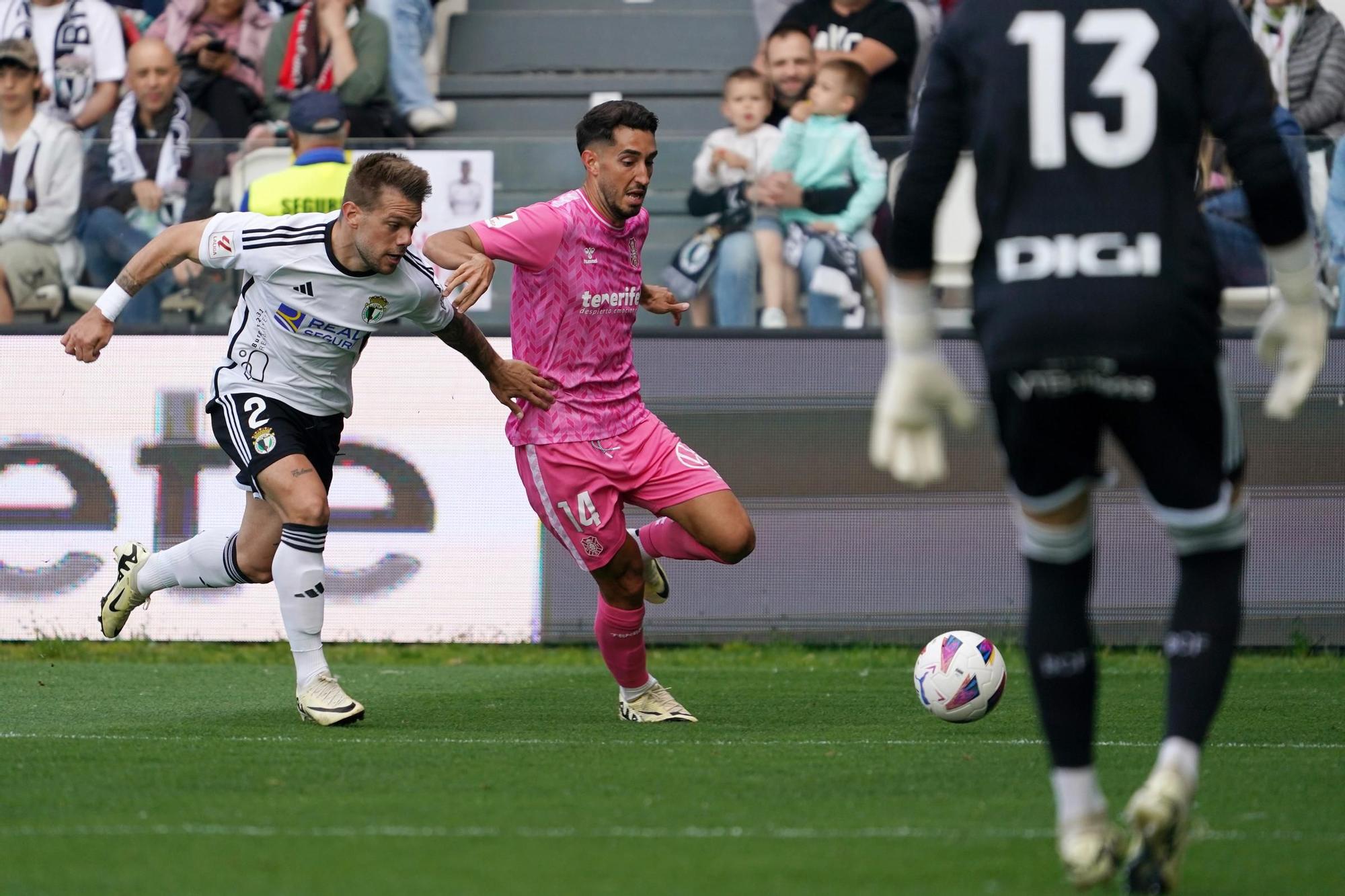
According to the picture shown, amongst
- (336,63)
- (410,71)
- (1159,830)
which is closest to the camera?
(1159,830)

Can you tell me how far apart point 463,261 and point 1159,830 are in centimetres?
374

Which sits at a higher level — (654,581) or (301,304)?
(301,304)

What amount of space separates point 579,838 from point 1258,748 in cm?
286

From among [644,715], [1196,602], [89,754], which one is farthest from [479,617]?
[1196,602]

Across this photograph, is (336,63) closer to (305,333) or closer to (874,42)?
(874,42)

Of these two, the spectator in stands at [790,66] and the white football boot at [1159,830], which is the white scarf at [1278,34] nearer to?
the spectator in stands at [790,66]

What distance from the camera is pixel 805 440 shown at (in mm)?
10008

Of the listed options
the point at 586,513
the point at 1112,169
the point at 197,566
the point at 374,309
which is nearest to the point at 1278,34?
the point at 586,513

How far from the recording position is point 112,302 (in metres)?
6.95

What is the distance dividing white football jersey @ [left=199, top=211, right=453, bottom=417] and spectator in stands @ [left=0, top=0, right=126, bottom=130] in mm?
6454

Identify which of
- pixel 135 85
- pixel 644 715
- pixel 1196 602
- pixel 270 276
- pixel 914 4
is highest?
pixel 914 4

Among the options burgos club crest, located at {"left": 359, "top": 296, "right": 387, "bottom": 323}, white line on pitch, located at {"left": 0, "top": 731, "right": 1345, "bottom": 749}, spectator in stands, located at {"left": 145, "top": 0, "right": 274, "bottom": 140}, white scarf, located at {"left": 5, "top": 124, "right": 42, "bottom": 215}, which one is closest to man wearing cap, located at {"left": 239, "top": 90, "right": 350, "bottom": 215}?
white scarf, located at {"left": 5, "top": 124, "right": 42, "bottom": 215}

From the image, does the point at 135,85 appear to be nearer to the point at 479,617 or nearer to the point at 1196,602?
the point at 479,617

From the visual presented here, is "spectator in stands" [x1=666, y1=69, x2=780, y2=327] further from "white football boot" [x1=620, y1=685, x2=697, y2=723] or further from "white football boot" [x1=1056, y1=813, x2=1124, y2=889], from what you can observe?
"white football boot" [x1=1056, y1=813, x2=1124, y2=889]
